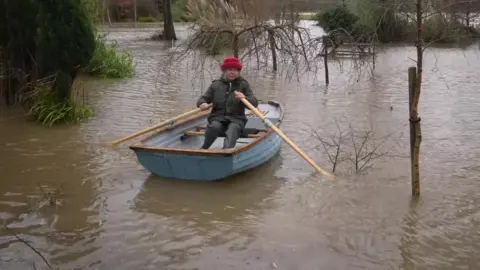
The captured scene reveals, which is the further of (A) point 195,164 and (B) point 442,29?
(B) point 442,29

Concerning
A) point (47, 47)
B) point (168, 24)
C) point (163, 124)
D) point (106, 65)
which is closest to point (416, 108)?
point (163, 124)

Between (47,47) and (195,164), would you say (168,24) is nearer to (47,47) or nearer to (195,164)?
(47,47)

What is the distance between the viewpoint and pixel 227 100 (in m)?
8.27

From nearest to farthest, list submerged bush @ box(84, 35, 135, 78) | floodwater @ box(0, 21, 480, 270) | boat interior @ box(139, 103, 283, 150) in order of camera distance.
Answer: floodwater @ box(0, 21, 480, 270) < boat interior @ box(139, 103, 283, 150) < submerged bush @ box(84, 35, 135, 78)

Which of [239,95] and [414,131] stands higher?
[239,95]

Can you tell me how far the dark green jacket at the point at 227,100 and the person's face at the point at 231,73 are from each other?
6 centimetres

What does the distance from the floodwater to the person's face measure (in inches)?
52.7

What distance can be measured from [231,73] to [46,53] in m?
4.13

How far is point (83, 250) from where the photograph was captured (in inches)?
216

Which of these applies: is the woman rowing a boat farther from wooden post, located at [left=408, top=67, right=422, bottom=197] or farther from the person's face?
wooden post, located at [left=408, top=67, right=422, bottom=197]

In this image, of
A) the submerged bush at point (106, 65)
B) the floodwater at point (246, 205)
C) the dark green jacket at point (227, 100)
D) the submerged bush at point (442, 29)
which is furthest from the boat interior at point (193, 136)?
the submerged bush at point (106, 65)

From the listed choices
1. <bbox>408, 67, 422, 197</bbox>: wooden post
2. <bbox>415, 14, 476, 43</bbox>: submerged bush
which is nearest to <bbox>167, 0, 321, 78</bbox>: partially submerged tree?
<bbox>415, 14, 476, 43</bbox>: submerged bush

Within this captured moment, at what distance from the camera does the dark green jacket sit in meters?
8.26

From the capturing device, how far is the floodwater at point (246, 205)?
542cm
